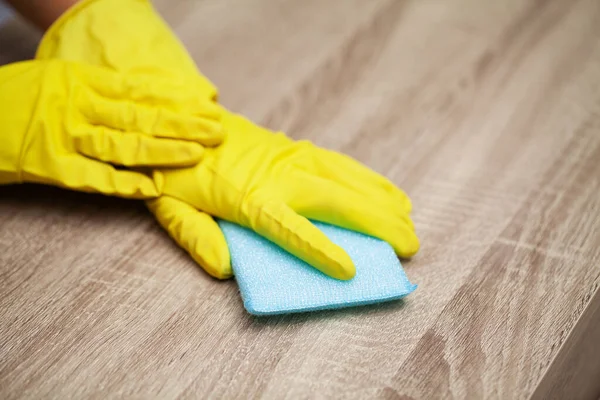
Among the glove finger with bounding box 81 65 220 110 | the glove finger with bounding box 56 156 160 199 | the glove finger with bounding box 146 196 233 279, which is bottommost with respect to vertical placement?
the glove finger with bounding box 146 196 233 279

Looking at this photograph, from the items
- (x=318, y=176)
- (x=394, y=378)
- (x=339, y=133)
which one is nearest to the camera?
(x=394, y=378)

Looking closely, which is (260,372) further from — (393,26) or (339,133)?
(393,26)

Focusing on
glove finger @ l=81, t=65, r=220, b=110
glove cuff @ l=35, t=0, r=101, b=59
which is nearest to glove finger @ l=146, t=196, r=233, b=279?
glove finger @ l=81, t=65, r=220, b=110

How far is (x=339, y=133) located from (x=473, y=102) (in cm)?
21

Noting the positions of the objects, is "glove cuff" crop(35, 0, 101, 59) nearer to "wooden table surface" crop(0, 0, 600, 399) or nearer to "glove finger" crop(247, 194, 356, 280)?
"wooden table surface" crop(0, 0, 600, 399)

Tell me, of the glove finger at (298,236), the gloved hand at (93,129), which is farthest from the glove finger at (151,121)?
the glove finger at (298,236)

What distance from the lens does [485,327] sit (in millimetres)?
664

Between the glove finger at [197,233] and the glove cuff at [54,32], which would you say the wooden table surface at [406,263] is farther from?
the glove cuff at [54,32]

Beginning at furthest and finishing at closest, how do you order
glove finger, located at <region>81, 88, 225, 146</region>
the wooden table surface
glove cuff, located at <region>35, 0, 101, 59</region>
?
glove cuff, located at <region>35, 0, 101, 59</region> < glove finger, located at <region>81, 88, 225, 146</region> < the wooden table surface

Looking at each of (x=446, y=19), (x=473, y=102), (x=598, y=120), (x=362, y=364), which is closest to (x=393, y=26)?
(x=446, y=19)

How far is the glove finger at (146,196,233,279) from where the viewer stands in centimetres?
69

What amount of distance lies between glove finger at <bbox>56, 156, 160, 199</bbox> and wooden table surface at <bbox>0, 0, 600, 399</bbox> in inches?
2.4

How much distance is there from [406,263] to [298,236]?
0.15 metres

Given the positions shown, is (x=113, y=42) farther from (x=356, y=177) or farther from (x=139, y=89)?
(x=356, y=177)
